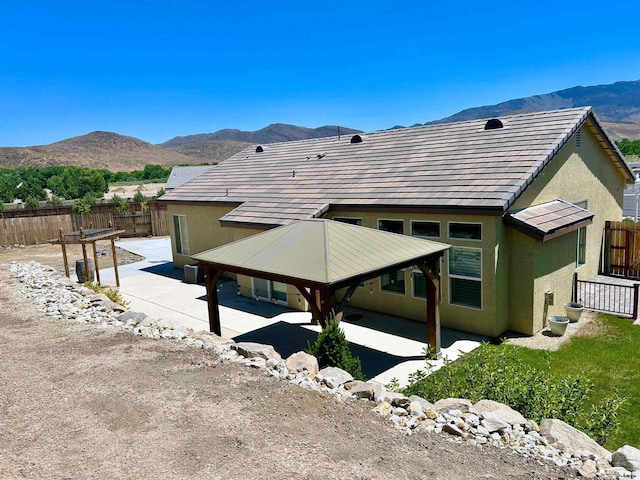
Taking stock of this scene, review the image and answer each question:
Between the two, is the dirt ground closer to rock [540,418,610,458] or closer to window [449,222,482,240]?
rock [540,418,610,458]

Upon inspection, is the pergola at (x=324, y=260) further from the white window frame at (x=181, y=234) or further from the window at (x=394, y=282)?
the white window frame at (x=181, y=234)

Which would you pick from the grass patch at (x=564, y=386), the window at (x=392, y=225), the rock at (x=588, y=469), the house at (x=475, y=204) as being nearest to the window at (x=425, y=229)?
the house at (x=475, y=204)

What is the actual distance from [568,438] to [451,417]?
48.3 inches

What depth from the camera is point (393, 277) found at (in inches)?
493

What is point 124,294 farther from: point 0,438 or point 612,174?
point 612,174

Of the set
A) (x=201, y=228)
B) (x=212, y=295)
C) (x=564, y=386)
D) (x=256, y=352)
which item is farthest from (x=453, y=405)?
(x=201, y=228)

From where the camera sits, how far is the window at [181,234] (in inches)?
783

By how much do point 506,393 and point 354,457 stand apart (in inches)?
101

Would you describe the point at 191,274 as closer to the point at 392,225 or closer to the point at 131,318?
the point at 131,318

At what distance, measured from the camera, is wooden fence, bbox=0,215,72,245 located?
88.5 feet

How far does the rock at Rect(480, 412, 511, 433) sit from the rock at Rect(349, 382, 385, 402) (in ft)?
4.40

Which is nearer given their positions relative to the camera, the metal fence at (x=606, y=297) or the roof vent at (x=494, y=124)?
the metal fence at (x=606, y=297)

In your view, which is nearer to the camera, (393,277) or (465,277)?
(465,277)

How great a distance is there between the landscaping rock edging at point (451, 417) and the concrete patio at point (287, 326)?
5.79ft
